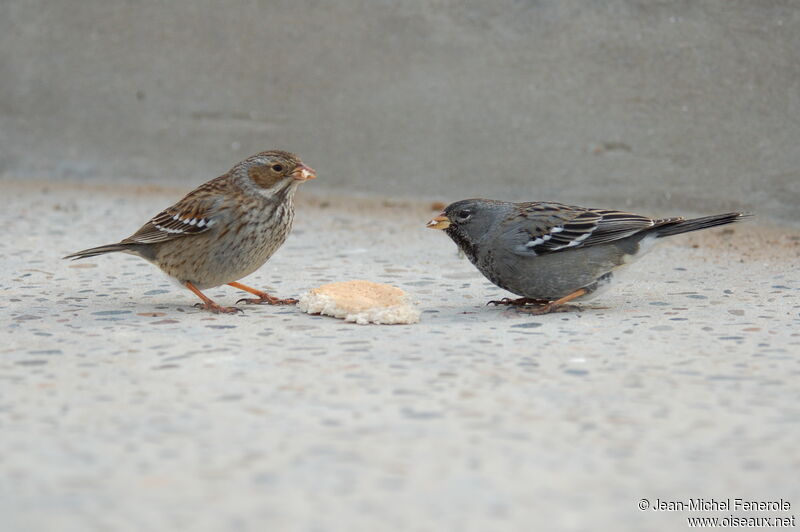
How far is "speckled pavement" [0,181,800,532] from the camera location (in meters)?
2.68

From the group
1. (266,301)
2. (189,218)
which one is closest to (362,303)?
(266,301)

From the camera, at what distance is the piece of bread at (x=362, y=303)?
4.68m

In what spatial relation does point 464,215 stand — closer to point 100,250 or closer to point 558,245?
point 558,245

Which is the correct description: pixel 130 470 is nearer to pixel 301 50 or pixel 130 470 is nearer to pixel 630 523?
pixel 630 523

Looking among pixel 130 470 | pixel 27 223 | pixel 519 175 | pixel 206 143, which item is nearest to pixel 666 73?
pixel 519 175

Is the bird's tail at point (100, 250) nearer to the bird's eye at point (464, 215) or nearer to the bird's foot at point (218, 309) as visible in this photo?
the bird's foot at point (218, 309)

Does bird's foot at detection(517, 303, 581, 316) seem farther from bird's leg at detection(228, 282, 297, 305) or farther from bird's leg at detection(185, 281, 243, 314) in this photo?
bird's leg at detection(185, 281, 243, 314)

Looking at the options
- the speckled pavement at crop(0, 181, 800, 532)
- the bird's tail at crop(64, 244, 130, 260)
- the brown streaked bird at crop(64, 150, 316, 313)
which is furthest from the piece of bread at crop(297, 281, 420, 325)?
the bird's tail at crop(64, 244, 130, 260)

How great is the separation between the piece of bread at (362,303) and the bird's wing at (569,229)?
630mm

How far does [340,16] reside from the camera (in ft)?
27.8

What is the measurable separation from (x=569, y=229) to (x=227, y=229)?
167cm

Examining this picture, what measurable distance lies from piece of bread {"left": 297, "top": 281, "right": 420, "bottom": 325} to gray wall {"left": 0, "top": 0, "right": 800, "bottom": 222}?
3.37 metres

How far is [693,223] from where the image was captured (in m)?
4.88

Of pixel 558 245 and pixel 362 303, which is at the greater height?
pixel 558 245
